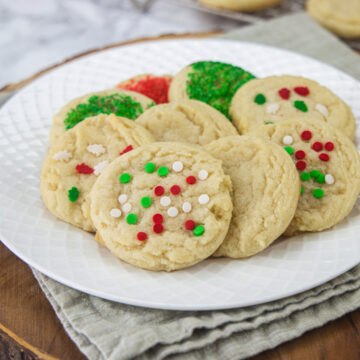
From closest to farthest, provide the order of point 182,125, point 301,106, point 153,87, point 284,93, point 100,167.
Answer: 1. point 100,167
2. point 182,125
3. point 301,106
4. point 284,93
5. point 153,87

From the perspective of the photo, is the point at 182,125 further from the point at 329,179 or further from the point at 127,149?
the point at 329,179

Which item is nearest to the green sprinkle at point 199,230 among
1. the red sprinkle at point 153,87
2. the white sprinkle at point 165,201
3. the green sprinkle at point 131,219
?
the white sprinkle at point 165,201

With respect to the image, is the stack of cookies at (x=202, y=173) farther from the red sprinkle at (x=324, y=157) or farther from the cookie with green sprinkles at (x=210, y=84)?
the cookie with green sprinkles at (x=210, y=84)

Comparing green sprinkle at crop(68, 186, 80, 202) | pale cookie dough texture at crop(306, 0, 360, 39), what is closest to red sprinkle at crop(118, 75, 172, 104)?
green sprinkle at crop(68, 186, 80, 202)

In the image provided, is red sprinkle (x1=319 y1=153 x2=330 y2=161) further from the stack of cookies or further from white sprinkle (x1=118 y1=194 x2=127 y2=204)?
white sprinkle (x1=118 y1=194 x2=127 y2=204)

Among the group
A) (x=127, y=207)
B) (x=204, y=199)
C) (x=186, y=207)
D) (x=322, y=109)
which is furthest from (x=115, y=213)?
(x=322, y=109)

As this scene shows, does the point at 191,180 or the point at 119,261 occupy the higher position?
the point at 191,180

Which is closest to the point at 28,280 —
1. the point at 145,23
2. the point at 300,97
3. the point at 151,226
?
the point at 151,226
